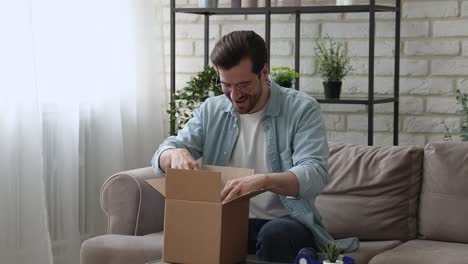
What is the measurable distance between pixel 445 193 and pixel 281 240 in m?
0.82

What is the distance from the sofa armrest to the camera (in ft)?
10.3

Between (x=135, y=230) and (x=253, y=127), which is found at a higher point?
(x=253, y=127)

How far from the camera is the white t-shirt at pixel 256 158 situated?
2832mm

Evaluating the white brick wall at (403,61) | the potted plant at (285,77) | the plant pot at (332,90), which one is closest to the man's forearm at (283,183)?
the potted plant at (285,77)

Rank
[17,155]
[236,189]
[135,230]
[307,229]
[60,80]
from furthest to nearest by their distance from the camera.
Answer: [60,80] → [17,155] → [135,230] → [307,229] → [236,189]

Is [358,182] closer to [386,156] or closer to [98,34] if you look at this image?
[386,156]

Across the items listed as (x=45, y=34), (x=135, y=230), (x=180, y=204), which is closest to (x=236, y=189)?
(x=180, y=204)

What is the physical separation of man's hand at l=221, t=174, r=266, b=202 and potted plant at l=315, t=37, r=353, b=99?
146 centimetres

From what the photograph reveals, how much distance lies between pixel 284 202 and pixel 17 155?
134cm

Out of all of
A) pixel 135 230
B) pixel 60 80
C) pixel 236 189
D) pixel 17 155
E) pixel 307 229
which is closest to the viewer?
pixel 236 189

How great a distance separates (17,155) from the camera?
357 cm

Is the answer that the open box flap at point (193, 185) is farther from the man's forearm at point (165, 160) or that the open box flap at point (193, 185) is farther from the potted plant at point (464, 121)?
the potted plant at point (464, 121)

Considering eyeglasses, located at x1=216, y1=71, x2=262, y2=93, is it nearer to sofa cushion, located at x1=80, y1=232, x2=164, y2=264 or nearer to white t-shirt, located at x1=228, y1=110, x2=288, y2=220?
white t-shirt, located at x1=228, y1=110, x2=288, y2=220

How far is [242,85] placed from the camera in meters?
2.72
